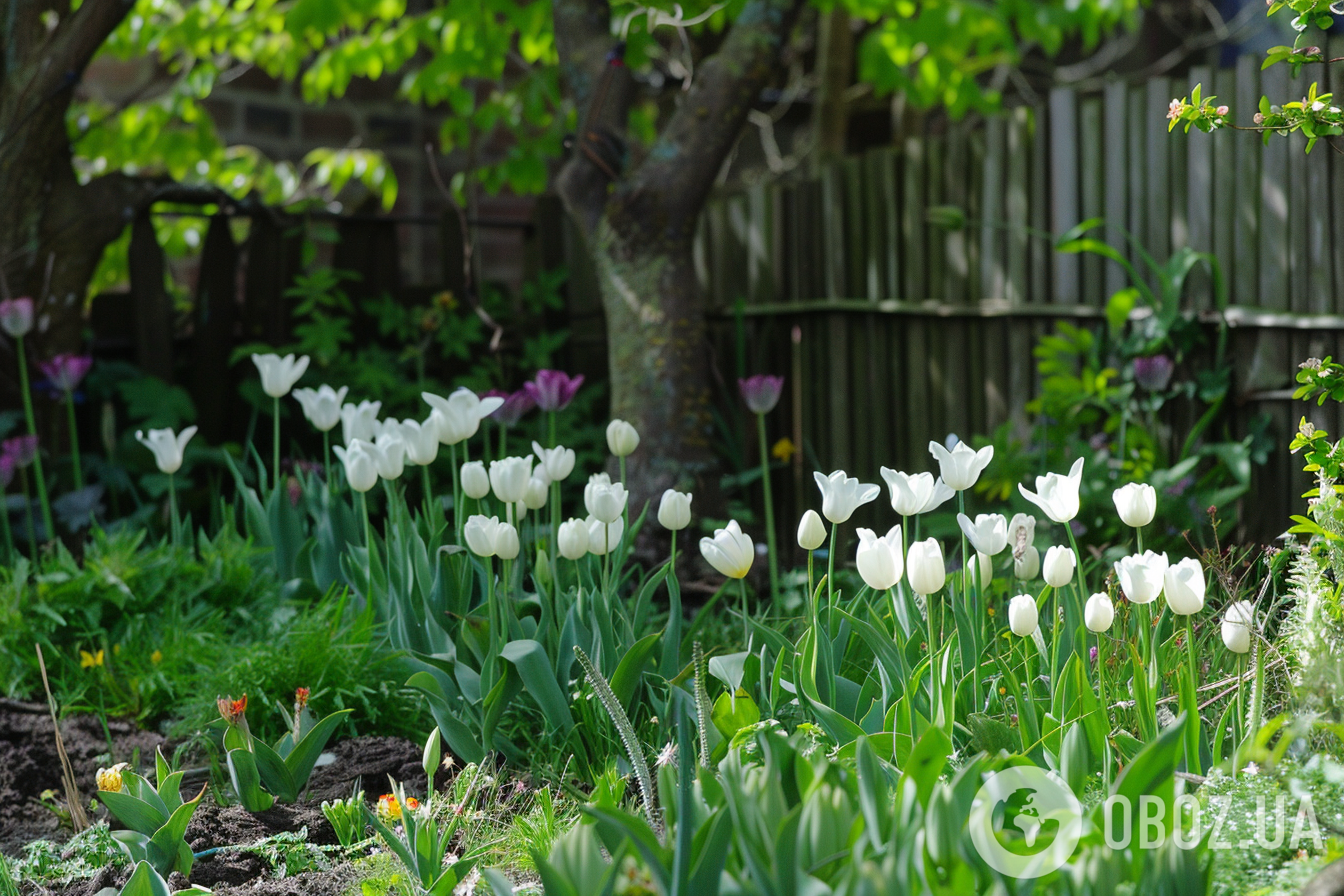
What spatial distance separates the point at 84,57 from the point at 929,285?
119 inches

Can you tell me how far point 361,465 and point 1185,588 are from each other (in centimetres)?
161

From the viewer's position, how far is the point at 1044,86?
9.08 meters

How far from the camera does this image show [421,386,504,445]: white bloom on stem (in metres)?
2.46

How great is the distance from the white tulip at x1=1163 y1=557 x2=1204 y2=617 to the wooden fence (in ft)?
4.77

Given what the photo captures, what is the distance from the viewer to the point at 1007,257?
4.05 m

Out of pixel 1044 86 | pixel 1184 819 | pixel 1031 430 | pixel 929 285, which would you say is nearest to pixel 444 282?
pixel 929 285

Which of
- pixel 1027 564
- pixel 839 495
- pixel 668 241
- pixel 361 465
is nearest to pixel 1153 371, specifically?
pixel 668 241

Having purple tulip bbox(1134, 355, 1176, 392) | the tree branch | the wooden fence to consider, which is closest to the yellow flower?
the tree branch

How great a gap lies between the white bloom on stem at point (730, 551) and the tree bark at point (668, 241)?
1.83 m

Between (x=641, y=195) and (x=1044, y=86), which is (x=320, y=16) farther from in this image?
(x=1044, y=86)

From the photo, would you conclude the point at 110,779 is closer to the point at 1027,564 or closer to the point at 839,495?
the point at 839,495

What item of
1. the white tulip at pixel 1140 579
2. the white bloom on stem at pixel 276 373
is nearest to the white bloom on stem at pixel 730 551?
the white tulip at pixel 1140 579

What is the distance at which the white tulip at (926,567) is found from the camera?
1.67 m

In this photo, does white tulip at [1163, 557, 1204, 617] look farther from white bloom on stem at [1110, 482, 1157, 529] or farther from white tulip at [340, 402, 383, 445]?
white tulip at [340, 402, 383, 445]
